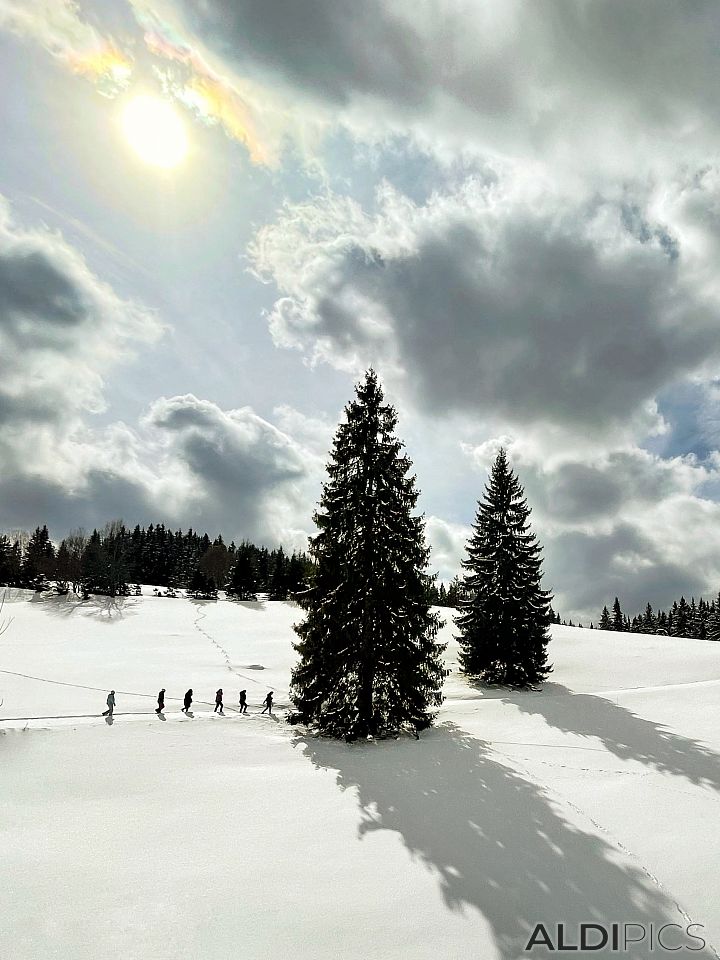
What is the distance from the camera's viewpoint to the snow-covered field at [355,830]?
20.4 ft

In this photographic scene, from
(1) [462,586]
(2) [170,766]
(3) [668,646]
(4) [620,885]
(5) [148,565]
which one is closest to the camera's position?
(4) [620,885]

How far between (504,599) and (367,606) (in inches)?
477

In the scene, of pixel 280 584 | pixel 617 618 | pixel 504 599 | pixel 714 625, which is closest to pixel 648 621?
pixel 617 618

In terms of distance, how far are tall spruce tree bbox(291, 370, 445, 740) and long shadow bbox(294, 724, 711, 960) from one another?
9.24 ft

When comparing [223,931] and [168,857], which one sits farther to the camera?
[168,857]

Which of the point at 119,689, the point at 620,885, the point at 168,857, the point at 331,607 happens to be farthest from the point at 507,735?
the point at 119,689

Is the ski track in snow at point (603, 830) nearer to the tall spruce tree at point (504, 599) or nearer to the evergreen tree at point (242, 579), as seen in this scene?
the tall spruce tree at point (504, 599)

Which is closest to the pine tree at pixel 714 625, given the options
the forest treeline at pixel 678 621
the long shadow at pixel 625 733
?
the forest treeline at pixel 678 621

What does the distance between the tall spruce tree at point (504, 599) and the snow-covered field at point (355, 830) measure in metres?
4.91

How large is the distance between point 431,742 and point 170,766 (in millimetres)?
8298

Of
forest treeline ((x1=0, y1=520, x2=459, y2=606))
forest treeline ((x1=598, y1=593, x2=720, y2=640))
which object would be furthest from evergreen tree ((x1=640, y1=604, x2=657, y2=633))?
forest treeline ((x1=0, y1=520, x2=459, y2=606))

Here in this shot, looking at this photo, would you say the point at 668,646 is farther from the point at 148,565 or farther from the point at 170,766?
the point at 148,565

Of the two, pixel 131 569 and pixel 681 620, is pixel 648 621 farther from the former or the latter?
pixel 131 569

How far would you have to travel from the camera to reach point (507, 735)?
627 inches
